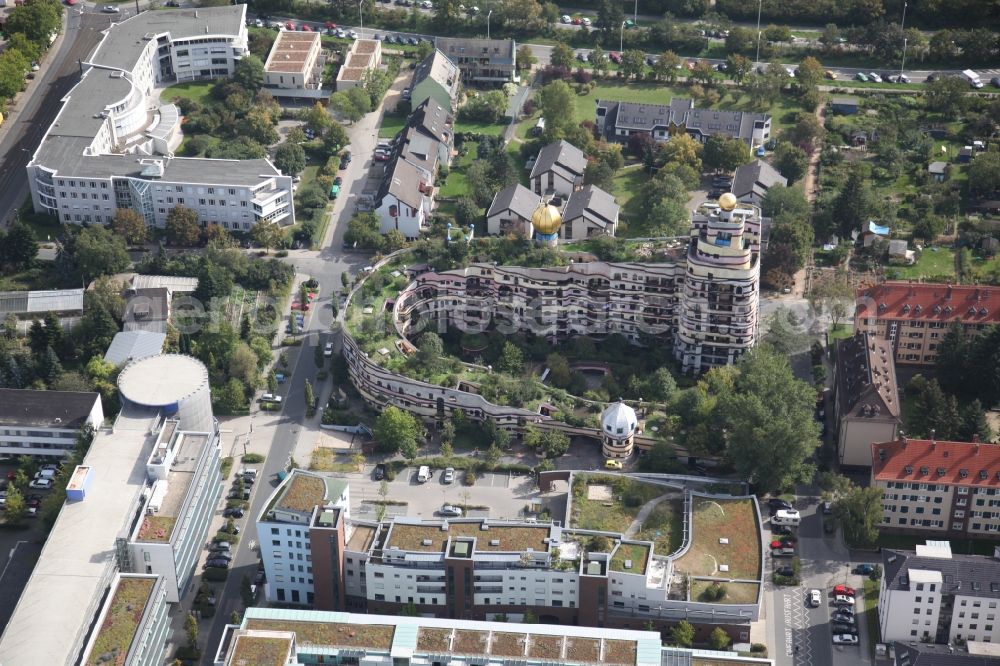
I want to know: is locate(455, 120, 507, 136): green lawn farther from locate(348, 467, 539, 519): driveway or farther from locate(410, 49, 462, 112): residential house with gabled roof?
locate(348, 467, 539, 519): driveway

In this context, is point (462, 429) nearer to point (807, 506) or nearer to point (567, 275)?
point (567, 275)

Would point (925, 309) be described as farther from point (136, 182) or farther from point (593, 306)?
point (136, 182)

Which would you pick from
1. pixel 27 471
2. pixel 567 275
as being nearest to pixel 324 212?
pixel 567 275

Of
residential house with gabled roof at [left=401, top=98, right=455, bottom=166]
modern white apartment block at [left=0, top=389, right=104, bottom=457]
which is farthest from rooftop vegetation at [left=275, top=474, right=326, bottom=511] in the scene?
residential house with gabled roof at [left=401, top=98, right=455, bottom=166]

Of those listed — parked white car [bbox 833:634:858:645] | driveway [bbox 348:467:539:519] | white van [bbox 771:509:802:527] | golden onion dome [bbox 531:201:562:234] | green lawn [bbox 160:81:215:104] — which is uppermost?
golden onion dome [bbox 531:201:562:234]

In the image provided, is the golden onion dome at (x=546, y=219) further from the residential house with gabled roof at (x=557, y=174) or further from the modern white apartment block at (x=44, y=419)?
the modern white apartment block at (x=44, y=419)

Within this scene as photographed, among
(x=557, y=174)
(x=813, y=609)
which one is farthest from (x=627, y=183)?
(x=813, y=609)
